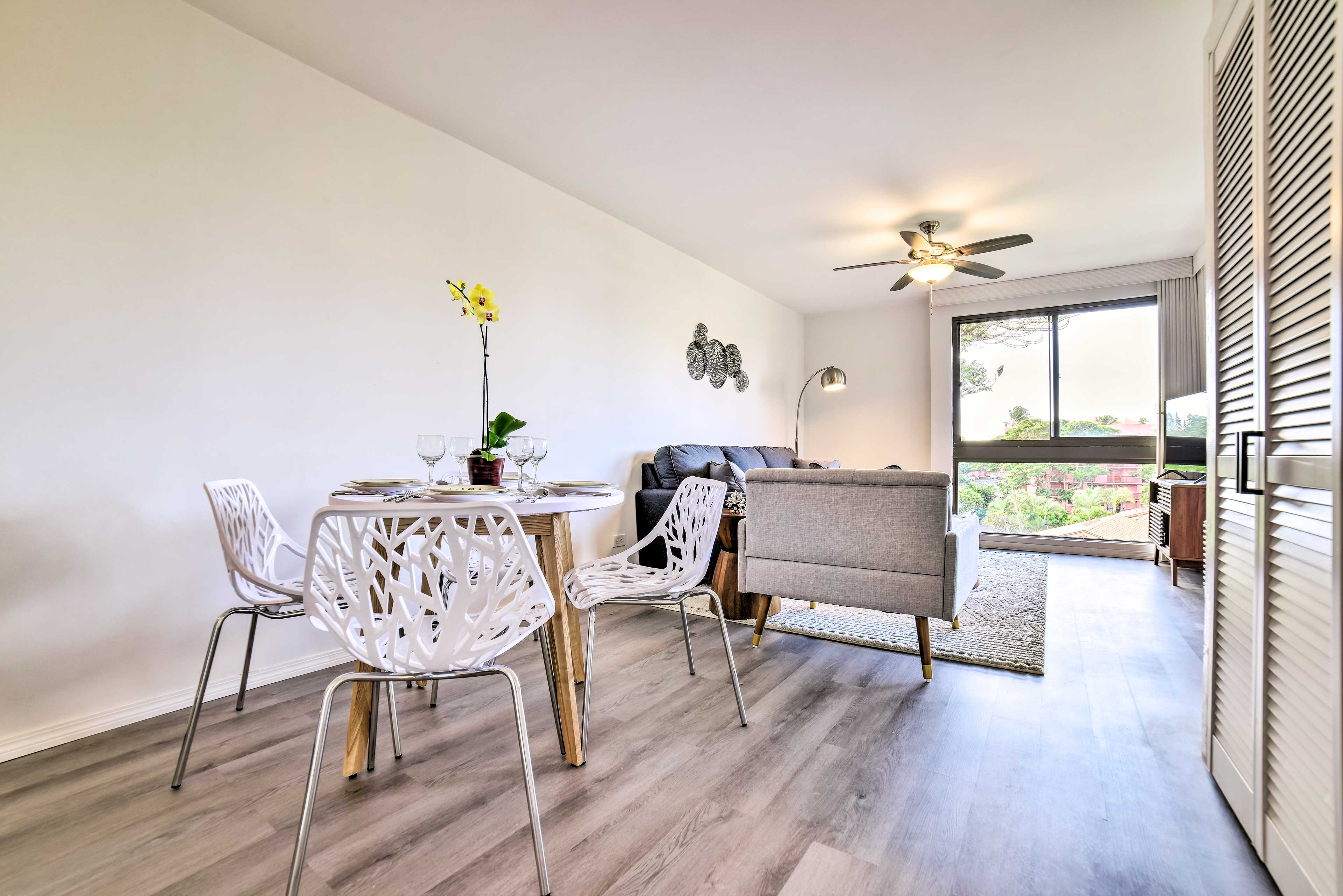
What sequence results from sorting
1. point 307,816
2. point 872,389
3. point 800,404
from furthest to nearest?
point 800,404, point 872,389, point 307,816

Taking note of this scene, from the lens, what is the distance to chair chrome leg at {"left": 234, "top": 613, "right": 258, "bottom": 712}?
1.82 meters

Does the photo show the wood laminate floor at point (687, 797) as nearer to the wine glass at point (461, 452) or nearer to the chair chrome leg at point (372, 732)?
the chair chrome leg at point (372, 732)

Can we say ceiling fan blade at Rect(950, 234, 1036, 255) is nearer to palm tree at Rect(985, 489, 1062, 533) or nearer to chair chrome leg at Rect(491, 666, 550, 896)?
palm tree at Rect(985, 489, 1062, 533)

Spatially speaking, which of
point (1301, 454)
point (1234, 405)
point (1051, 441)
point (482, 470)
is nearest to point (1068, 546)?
point (1051, 441)

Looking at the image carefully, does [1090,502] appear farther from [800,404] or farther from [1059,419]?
[800,404]

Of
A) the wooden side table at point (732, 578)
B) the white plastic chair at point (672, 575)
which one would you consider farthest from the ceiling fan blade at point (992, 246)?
the white plastic chair at point (672, 575)

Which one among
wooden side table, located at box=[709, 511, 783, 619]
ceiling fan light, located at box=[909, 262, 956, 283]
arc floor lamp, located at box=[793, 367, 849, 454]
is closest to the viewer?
wooden side table, located at box=[709, 511, 783, 619]

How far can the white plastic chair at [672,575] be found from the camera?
71.8 inches

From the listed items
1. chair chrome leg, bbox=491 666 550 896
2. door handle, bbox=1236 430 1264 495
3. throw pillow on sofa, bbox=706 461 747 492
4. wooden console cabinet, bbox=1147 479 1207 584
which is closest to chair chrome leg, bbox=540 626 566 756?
chair chrome leg, bbox=491 666 550 896

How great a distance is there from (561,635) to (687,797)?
53 cm

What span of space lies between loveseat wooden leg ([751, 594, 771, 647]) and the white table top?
4.14ft

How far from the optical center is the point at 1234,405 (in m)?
1.49

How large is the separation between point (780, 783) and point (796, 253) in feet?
13.4

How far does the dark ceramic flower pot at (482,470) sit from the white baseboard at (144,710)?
1126mm
